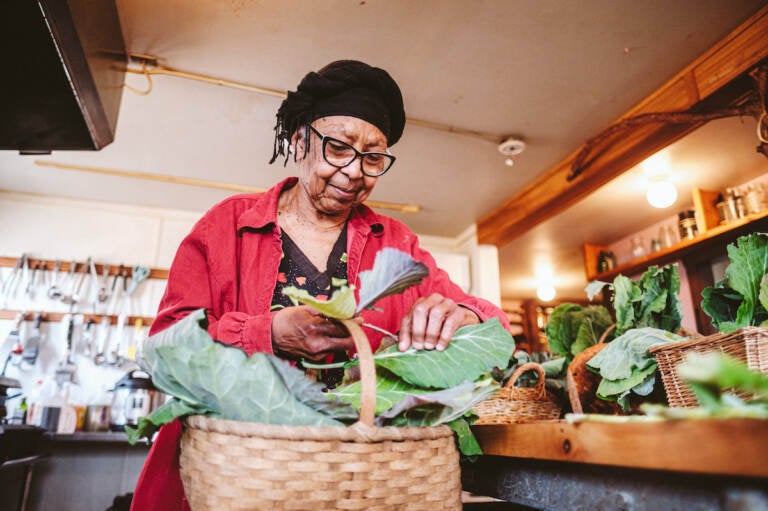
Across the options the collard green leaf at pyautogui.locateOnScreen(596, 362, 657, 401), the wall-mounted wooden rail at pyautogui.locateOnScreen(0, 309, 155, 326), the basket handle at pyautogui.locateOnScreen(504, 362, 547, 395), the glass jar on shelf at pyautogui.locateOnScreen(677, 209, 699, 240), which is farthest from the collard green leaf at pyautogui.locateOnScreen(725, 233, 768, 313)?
the wall-mounted wooden rail at pyautogui.locateOnScreen(0, 309, 155, 326)

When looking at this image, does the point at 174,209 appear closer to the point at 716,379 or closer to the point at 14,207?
the point at 14,207

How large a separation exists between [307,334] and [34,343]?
398 cm

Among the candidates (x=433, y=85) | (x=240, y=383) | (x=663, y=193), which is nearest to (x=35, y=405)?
(x=433, y=85)

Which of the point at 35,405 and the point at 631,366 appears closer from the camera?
the point at 631,366

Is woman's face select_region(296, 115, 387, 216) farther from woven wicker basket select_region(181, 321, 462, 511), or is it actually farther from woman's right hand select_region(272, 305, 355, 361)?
woven wicker basket select_region(181, 321, 462, 511)

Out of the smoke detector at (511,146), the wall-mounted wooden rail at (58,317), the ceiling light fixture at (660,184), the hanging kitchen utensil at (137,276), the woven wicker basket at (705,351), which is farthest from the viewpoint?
the hanging kitchen utensil at (137,276)

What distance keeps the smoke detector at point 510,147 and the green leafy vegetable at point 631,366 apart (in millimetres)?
2189

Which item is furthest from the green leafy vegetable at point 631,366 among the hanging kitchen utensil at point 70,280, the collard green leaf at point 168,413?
the hanging kitchen utensil at point 70,280

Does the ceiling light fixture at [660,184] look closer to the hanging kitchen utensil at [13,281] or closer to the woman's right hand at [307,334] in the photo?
the woman's right hand at [307,334]

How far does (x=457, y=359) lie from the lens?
2.56 feet

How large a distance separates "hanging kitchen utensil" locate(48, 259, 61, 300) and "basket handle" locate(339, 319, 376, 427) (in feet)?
13.8

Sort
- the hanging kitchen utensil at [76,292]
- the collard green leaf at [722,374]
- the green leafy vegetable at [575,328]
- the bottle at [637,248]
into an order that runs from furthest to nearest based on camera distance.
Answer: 1. the bottle at [637,248]
2. the hanging kitchen utensil at [76,292]
3. the green leafy vegetable at [575,328]
4. the collard green leaf at [722,374]

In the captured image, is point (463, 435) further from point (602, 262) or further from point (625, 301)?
point (602, 262)

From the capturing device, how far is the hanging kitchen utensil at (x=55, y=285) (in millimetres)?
4023
